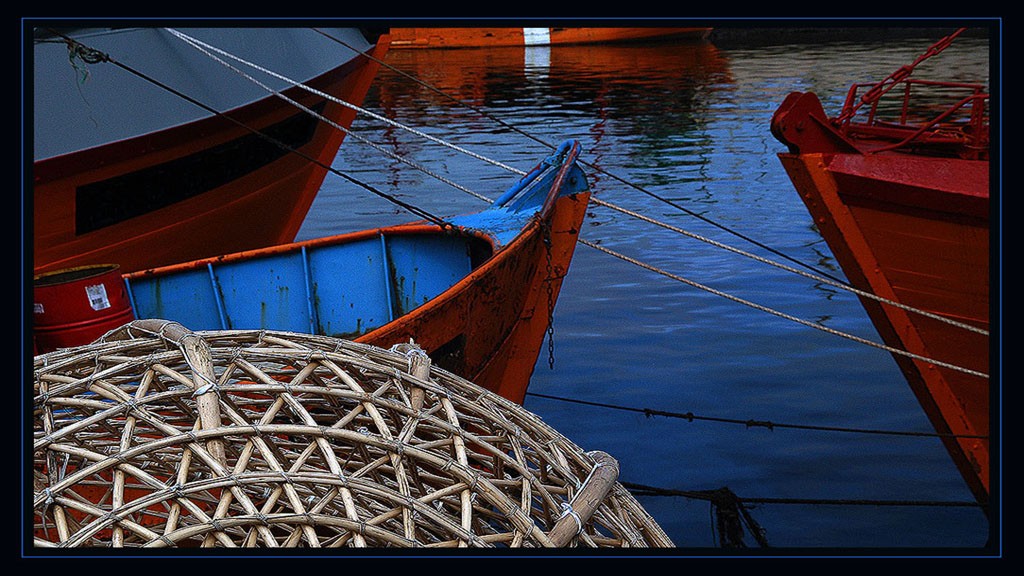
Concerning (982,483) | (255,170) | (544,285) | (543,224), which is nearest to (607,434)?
(544,285)

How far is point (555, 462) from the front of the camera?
103 inches

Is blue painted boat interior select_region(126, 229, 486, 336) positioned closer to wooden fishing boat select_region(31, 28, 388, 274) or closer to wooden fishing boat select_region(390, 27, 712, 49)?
wooden fishing boat select_region(31, 28, 388, 274)

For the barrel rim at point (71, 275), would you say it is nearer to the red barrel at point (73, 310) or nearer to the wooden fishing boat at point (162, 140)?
the red barrel at point (73, 310)

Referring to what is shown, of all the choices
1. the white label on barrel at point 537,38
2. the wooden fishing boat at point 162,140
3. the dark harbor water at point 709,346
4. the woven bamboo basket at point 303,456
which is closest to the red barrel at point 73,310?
the wooden fishing boat at point 162,140

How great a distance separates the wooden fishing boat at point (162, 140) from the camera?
629 cm

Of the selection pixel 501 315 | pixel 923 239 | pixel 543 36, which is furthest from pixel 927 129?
pixel 543 36

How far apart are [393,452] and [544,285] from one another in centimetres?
381

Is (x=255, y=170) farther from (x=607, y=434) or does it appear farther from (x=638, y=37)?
(x=638, y=37)

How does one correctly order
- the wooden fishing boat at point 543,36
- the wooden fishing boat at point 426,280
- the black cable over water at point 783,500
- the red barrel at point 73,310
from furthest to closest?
the wooden fishing boat at point 543,36 → the wooden fishing boat at point 426,280 → the red barrel at point 73,310 → the black cable over water at point 783,500

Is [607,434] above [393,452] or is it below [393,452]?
below

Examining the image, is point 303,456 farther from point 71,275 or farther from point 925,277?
point 925,277

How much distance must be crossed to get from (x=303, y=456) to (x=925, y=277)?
13.8 feet

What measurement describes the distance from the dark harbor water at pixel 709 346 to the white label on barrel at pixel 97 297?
2917 mm

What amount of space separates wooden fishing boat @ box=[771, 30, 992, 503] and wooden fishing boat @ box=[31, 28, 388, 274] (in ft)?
9.43
